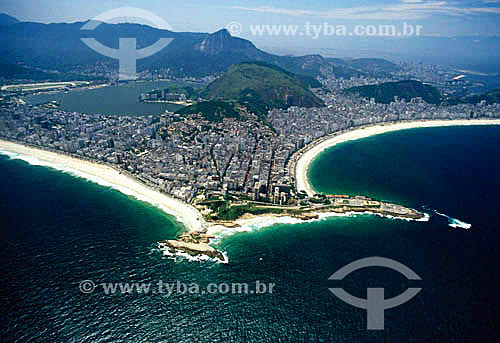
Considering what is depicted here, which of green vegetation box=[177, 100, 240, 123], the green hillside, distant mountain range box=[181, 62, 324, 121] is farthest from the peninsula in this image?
the green hillside

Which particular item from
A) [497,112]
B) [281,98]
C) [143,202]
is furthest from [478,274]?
[497,112]

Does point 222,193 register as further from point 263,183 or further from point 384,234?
point 384,234

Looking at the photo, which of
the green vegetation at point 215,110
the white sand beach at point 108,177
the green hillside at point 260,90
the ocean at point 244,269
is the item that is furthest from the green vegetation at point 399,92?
the white sand beach at point 108,177

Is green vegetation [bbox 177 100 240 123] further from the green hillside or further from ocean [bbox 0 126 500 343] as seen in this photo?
ocean [bbox 0 126 500 343]

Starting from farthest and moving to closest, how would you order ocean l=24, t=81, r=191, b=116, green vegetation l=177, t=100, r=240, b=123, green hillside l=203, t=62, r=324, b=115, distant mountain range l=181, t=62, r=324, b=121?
1. green hillside l=203, t=62, r=324, b=115
2. ocean l=24, t=81, r=191, b=116
3. distant mountain range l=181, t=62, r=324, b=121
4. green vegetation l=177, t=100, r=240, b=123

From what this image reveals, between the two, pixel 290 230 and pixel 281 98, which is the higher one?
pixel 281 98

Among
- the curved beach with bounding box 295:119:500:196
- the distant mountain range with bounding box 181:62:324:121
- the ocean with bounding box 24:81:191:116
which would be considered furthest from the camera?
the ocean with bounding box 24:81:191:116
